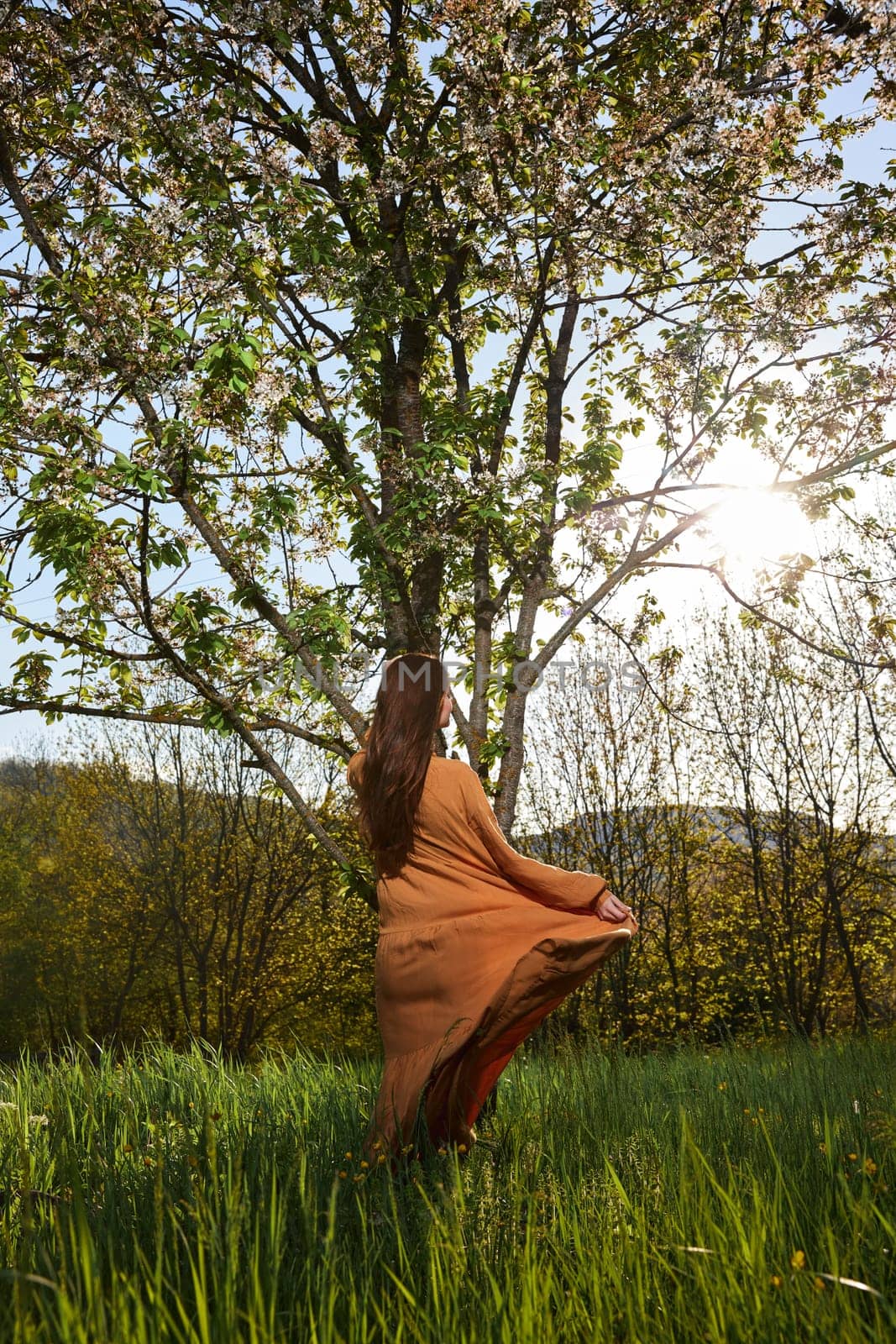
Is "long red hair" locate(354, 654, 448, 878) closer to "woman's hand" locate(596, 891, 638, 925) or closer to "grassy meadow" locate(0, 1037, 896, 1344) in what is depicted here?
"woman's hand" locate(596, 891, 638, 925)

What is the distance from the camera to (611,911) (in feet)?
11.0

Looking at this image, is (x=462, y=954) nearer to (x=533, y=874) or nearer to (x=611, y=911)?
(x=533, y=874)

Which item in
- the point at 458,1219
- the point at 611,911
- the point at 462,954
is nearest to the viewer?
the point at 458,1219

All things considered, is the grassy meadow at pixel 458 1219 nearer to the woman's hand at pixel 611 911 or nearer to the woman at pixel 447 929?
the woman at pixel 447 929

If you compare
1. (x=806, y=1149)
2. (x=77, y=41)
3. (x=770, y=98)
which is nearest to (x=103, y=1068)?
(x=806, y=1149)

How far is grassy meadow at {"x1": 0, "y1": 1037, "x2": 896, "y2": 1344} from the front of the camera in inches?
62.4

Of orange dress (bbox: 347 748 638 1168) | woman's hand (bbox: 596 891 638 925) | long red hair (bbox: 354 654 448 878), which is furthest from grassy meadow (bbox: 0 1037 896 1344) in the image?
long red hair (bbox: 354 654 448 878)

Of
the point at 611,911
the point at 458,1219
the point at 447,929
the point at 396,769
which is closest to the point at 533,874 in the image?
the point at 611,911

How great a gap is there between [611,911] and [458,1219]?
158 centimetres

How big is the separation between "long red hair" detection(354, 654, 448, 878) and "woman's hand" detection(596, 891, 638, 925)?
0.77 metres

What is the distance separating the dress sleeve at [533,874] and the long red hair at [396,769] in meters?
0.23

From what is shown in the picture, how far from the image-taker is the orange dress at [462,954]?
3.04m

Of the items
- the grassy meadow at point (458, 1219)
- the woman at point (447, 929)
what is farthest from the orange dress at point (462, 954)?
the grassy meadow at point (458, 1219)

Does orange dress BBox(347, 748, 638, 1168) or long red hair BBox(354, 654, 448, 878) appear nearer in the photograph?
orange dress BBox(347, 748, 638, 1168)
